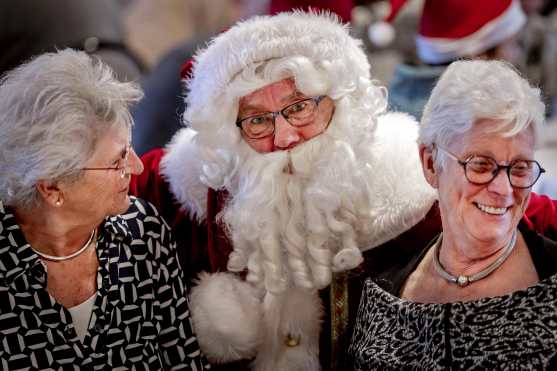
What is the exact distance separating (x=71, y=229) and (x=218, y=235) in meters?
0.49

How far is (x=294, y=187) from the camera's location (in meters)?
2.30

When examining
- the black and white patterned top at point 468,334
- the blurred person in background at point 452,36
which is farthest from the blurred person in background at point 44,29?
the black and white patterned top at point 468,334

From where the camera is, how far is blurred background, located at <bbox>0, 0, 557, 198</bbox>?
3.73m

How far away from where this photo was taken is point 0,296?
198 cm

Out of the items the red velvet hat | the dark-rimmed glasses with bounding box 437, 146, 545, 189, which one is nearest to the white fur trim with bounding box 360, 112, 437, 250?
the dark-rimmed glasses with bounding box 437, 146, 545, 189

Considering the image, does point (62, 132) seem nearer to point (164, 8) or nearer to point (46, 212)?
point (46, 212)

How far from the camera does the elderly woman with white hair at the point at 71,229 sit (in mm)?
1921

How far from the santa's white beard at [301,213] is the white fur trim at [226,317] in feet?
0.22

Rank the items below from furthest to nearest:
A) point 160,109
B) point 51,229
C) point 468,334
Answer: point 160,109 → point 51,229 → point 468,334

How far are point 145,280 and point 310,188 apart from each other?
51 cm

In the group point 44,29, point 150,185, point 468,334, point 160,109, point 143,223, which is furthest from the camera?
point 44,29

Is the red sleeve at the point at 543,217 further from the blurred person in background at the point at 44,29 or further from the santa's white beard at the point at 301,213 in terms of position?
the blurred person in background at the point at 44,29

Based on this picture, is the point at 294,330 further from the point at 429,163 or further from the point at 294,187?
the point at 429,163

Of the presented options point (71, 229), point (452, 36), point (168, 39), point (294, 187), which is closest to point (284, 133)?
point (294, 187)
